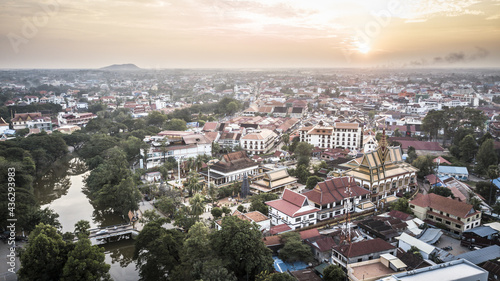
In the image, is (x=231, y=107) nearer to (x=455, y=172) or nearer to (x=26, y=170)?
(x=26, y=170)

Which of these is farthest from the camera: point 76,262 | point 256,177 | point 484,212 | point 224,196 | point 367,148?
point 367,148

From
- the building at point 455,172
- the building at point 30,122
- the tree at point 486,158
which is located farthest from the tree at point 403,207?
the building at point 30,122

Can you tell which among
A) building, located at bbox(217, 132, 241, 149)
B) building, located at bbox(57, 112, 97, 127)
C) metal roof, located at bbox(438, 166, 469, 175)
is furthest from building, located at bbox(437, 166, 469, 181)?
building, located at bbox(57, 112, 97, 127)

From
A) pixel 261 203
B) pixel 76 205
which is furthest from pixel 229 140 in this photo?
pixel 261 203

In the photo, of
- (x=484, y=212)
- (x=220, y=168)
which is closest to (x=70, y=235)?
(x=220, y=168)

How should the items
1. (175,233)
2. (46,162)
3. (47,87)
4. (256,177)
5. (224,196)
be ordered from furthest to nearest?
(47,87) < (46,162) < (256,177) < (224,196) < (175,233)

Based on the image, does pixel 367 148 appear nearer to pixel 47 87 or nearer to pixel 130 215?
pixel 130 215

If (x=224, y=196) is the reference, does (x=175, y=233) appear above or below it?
above
